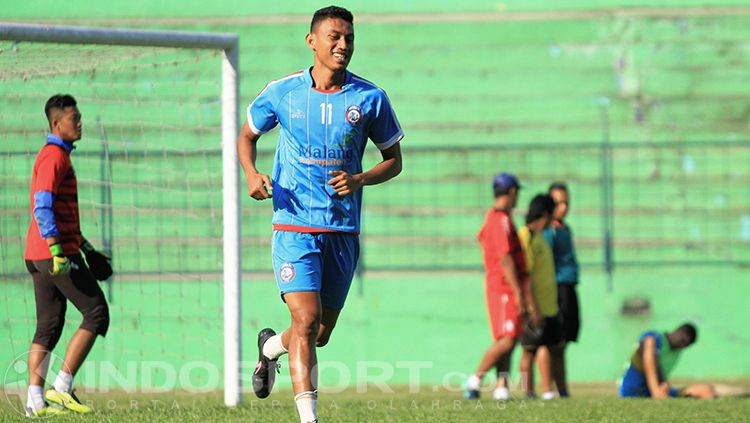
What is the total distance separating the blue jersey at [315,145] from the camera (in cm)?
584

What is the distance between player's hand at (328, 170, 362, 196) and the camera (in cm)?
562

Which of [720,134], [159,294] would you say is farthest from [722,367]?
[159,294]

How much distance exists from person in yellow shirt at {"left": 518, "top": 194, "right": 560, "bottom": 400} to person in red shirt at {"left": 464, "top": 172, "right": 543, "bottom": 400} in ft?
0.90

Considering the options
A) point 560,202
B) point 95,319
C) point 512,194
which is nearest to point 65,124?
point 95,319

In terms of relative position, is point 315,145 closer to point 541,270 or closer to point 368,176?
point 368,176

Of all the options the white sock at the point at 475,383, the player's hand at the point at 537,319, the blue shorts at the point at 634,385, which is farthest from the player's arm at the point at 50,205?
the blue shorts at the point at 634,385

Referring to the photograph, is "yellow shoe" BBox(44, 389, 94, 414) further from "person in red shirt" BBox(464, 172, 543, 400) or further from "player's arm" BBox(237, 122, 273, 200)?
"person in red shirt" BBox(464, 172, 543, 400)

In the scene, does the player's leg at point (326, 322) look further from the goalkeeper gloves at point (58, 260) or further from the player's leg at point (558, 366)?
the player's leg at point (558, 366)

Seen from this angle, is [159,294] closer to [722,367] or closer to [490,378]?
[490,378]

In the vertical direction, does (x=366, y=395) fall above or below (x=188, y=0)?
below

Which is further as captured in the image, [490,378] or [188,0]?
[188,0]

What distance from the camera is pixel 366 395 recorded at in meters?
11.6

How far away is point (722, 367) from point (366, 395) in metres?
4.55

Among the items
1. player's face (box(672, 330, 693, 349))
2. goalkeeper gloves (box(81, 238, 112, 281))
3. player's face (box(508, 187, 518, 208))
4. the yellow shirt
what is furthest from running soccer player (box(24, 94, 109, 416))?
player's face (box(672, 330, 693, 349))
